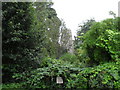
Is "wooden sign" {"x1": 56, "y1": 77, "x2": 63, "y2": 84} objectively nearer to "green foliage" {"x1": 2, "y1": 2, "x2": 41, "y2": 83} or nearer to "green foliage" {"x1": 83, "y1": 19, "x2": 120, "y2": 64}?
"green foliage" {"x1": 83, "y1": 19, "x2": 120, "y2": 64}

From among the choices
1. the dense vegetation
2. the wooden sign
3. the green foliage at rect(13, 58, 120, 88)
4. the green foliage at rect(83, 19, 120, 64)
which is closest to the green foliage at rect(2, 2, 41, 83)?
the dense vegetation

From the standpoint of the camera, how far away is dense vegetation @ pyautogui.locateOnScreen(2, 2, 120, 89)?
7.27ft

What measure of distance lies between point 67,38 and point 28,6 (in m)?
6.77

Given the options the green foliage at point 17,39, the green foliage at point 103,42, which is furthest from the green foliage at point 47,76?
the green foliage at point 17,39

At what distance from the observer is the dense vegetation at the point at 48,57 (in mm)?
2215

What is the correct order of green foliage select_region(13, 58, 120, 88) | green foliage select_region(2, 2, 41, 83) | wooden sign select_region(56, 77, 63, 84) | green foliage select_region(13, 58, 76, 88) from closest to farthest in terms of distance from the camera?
green foliage select_region(13, 58, 120, 88) → green foliage select_region(13, 58, 76, 88) → wooden sign select_region(56, 77, 63, 84) → green foliage select_region(2, 2, 41, 83)

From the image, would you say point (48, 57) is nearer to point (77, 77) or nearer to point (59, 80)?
point (59, 80)

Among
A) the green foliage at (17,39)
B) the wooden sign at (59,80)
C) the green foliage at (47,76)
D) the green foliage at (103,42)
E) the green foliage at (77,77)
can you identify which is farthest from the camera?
the green foliage at (17,39)

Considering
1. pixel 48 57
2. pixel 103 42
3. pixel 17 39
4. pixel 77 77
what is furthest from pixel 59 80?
pixel 17 39

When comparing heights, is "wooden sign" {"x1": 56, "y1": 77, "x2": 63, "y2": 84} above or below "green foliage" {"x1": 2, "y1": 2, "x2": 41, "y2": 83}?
below

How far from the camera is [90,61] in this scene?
3.26 m

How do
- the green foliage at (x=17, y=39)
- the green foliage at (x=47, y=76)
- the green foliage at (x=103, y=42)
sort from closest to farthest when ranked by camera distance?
the green foliage at (x=47, y=76) < the green foliage at (x=103, y=42) < the green foliage at (x=17, y=39)

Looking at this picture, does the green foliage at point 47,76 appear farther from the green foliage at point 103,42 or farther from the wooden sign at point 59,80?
the green foliage at point 103,42

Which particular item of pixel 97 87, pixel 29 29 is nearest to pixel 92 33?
pixel 97 87
